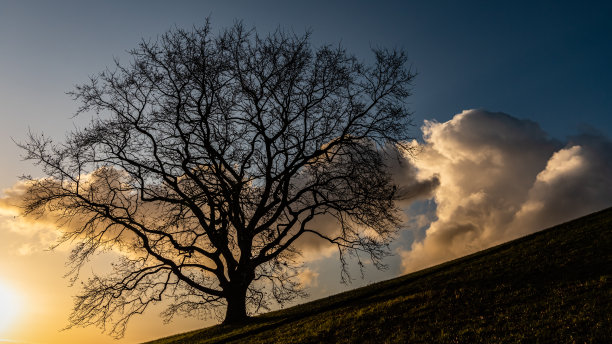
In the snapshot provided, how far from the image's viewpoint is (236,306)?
1919 cm

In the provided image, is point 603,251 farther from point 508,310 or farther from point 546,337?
point 546,337

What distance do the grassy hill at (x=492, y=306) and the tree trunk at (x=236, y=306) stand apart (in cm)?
107

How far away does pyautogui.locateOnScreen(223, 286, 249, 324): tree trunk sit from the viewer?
1912 cm

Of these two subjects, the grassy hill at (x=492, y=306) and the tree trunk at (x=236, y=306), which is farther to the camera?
the tree trunk at (x=236, y=306)

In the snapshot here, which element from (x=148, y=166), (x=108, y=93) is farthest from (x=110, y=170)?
(x=108, y=93)

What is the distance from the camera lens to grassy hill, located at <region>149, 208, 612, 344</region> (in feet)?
28.8

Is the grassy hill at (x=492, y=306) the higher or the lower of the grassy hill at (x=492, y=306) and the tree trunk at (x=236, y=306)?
the lower

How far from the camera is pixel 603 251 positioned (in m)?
13.5

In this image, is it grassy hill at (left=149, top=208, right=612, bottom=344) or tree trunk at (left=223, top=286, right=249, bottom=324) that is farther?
tree trunk at (left=223, top=286, right=249, bottom=324)

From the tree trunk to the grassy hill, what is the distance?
Answer: 1066 mm

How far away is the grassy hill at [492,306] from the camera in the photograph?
8.77 metres

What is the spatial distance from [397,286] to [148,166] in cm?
1270

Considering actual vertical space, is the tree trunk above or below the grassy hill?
above

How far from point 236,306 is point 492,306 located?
12133mm
